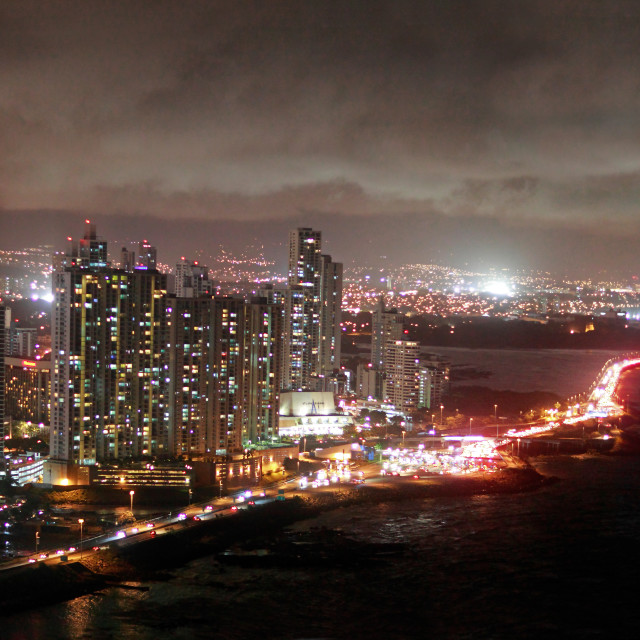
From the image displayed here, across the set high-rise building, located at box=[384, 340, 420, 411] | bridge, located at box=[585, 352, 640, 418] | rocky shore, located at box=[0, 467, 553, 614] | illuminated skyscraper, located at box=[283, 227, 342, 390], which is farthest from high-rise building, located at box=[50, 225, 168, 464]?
bridge, located at box=[585, 352, 640, 418]

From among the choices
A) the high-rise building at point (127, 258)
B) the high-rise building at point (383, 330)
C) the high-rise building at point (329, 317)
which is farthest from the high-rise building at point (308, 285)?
the high-rise building at point (127, 258)

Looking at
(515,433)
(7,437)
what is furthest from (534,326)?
(7,437)

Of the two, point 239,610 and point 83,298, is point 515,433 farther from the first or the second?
point 239,610

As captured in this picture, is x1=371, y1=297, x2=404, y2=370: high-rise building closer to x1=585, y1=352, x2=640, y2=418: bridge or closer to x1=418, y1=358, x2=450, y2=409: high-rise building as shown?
x1=418, y1=358, x2=450, y2=409: high-rise building

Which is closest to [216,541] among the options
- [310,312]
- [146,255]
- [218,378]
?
[218,378]

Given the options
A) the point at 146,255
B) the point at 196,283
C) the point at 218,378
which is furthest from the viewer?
the point at 196,283

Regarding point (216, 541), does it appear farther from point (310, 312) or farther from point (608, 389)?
point (608, 389)

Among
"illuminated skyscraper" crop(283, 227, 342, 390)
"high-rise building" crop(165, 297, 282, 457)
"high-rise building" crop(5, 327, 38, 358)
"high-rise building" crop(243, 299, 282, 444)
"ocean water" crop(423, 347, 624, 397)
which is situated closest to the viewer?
"high-rise building" crop(165, 297, 282, 457)
